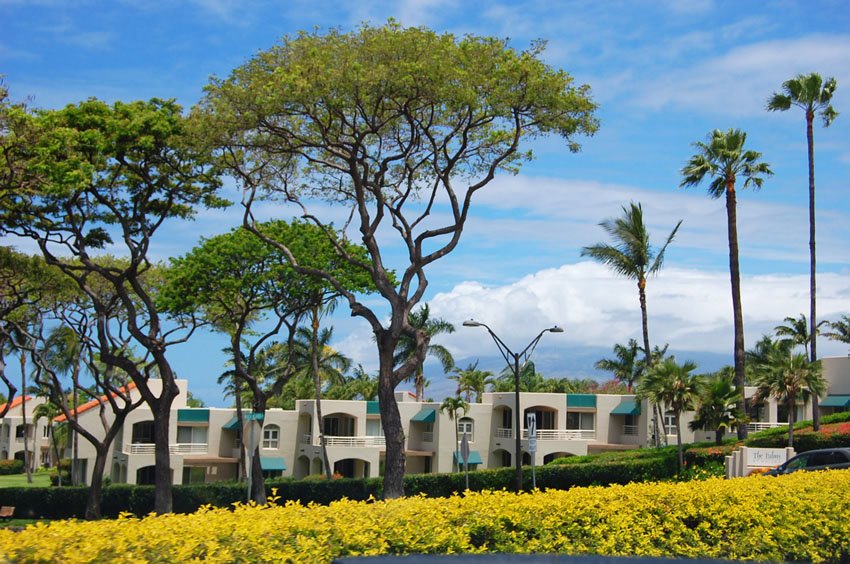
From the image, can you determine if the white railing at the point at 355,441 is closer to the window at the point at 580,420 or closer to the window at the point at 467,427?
the window at the point at 467,427

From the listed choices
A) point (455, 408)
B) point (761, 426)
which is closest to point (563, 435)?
point (455, 408)

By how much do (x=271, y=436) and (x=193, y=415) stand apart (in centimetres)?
541

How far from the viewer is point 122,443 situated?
187ft

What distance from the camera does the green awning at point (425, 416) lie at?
61.1 m

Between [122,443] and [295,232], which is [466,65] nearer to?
[295,232]

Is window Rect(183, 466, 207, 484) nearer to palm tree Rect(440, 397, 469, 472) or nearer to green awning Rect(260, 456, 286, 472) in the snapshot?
green awning Rect(260, 456, 286, 472)

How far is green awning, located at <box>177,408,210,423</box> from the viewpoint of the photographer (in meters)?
59.5

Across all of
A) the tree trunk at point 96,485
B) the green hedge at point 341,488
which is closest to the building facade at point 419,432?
the green hedge at point 341,488

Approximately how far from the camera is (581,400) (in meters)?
60.8

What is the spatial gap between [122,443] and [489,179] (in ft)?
124

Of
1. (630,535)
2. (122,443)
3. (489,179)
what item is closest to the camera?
(630,535)

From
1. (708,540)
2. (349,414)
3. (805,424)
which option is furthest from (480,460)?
(708,540)

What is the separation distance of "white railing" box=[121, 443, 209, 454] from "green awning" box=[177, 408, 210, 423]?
160 cm

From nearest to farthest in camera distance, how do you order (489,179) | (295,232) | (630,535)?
1. (630,535)
2. (489,179)
3. (295,232)
